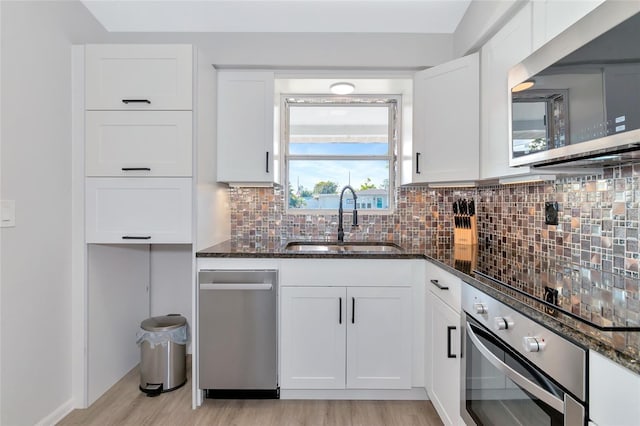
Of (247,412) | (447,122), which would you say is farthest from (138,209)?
(447,122)

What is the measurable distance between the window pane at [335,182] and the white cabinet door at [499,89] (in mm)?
924

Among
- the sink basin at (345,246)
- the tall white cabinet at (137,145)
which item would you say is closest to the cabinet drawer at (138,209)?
the tall white cabinet at (137,145)

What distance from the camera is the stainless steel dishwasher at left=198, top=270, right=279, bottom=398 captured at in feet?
6.62

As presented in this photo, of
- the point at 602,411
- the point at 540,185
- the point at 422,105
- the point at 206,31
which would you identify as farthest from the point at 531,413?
the point at 206,31

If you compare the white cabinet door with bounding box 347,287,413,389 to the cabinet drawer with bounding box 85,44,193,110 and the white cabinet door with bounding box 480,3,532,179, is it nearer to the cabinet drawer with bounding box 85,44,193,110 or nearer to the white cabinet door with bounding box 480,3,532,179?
the white cabinet door with bounding box 480,3,532,179

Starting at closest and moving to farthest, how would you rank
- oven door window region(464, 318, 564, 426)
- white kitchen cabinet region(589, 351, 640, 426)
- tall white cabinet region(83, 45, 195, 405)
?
white kitchen cabinet region(589, 351, 640, 426) → oven door window region(464, 318, 564, 426) → tall white cabinet region(83, 45, 195, 405)

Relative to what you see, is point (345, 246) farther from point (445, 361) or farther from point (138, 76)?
point (138, 76)

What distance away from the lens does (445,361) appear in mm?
1728

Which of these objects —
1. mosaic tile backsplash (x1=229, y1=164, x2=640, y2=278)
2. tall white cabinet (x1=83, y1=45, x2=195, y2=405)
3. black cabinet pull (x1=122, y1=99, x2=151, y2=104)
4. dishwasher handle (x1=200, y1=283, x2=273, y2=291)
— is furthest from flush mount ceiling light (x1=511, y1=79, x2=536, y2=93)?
black cabinet pull (x1=122, y1=99, x2=151, y2=104)

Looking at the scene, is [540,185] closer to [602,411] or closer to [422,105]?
[422,105]

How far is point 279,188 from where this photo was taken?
274cm

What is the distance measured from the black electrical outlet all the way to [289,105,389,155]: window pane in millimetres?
1347

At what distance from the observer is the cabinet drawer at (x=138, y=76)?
200 cm

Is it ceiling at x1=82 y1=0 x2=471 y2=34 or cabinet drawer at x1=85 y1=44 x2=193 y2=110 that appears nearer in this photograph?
cabinet drawer at x1=85 y1=44 x2=193 y2=110
